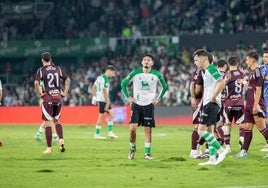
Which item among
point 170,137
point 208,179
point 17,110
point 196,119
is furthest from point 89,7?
point 208,179

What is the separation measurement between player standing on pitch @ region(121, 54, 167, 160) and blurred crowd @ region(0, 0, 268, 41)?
83.6 ft

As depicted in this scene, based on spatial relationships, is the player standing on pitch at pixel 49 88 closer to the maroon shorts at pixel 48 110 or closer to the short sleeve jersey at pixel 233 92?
the maroon shorts at pixel 48 110

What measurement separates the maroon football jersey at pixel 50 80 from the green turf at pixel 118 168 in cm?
147

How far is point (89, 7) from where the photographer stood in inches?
2050

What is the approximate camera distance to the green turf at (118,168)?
15383 millimetres

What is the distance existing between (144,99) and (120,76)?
26.3 metres

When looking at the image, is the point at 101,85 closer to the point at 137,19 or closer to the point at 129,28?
the point at 129,28

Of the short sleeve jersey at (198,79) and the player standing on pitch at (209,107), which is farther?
the short sleeve jersey at (198,79)

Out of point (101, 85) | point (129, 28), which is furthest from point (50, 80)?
point (129, 28)

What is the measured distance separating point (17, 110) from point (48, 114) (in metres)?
21.7

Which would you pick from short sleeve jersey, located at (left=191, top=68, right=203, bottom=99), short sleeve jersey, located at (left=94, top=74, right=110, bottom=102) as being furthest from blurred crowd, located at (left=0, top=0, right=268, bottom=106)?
short sleeve jersey, located at (left=191, top=68, right=203, bottom=99)

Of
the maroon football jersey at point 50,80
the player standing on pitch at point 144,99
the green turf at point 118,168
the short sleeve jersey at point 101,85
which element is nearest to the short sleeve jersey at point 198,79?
the player standing on pitch at point 144,99

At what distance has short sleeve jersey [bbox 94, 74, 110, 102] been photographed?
30.2m

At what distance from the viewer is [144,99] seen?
20.2 m
